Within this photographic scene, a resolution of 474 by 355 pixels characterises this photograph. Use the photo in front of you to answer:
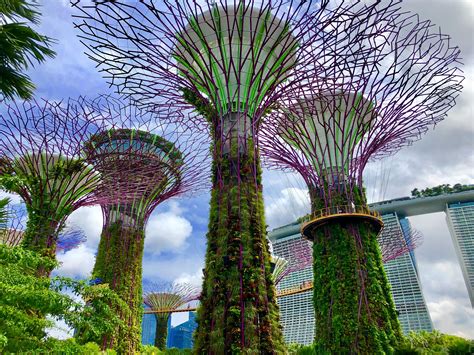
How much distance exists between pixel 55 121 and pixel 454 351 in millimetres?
15666

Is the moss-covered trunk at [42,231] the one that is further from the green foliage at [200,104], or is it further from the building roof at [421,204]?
the building roof at [421,204]

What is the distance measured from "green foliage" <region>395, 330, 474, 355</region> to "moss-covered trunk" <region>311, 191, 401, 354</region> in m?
0.78

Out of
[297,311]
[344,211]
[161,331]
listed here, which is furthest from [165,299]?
[297,311]

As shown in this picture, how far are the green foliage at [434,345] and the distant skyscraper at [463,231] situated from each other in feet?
161

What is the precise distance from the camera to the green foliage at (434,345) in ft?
39.2

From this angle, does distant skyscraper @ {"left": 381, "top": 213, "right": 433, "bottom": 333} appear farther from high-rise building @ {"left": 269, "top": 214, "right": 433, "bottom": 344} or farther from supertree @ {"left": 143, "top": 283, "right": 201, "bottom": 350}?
supertree @ {"left": 143, "top": 283, "right": 201, "bottom": 350}

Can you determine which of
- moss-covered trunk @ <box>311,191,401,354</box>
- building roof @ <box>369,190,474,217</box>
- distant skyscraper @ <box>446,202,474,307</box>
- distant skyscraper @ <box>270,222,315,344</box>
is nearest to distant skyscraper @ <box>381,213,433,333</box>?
building roof @ <box>369,190,474,217</box>

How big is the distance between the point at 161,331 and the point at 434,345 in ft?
62.9

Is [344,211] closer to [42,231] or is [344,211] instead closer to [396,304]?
[42,231]

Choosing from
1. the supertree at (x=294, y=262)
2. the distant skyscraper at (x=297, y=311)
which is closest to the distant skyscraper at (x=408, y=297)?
the distant skyscraper at (x=297, y=311)

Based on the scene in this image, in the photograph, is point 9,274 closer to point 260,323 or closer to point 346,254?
point 260,323

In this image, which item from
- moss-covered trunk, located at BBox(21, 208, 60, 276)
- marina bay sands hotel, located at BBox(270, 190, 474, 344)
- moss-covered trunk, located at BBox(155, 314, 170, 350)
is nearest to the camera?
moss-covered trunk, located at BBox(21, 208, 60, 276)

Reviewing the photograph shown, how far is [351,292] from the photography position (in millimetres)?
14156

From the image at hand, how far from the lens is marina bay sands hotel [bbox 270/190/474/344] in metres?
56.0
